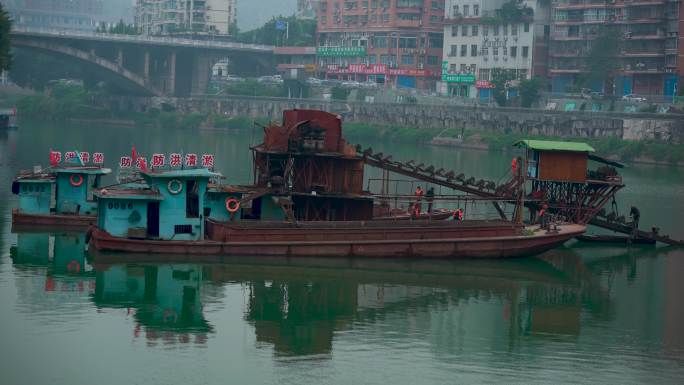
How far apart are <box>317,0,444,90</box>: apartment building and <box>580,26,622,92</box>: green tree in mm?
22454

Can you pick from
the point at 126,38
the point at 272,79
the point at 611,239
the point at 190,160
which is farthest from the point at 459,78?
the point at 190,160

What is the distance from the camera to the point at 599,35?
3538 inches

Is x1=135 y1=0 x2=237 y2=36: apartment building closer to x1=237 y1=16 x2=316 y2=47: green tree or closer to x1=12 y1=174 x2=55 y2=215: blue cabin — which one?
x1=237 y1=16 x2=316 y2=47: green tree

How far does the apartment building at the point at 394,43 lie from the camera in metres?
109

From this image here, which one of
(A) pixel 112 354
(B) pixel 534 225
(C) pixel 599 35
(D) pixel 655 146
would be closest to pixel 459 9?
(C) pixel 599 35

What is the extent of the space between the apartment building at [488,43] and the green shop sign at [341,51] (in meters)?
11.6

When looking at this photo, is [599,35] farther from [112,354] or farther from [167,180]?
[112,354]

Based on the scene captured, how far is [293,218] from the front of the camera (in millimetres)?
33719

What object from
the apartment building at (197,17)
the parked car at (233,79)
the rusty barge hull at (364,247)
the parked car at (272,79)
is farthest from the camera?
the apartment building at (197,17)

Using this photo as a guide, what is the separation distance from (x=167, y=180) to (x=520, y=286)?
37.2 ft

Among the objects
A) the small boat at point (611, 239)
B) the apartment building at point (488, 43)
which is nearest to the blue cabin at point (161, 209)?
the small boat at point (611, 239)

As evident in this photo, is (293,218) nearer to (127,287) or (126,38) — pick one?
(127,287)

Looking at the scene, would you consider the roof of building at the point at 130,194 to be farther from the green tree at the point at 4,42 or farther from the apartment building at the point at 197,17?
the apartment building at the point at 197,17

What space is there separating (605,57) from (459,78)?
1675 cm
